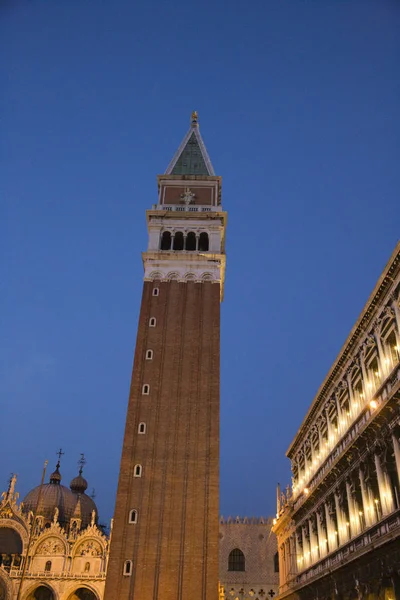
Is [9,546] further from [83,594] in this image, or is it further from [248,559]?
[248,559]

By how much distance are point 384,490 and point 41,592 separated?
4984cm

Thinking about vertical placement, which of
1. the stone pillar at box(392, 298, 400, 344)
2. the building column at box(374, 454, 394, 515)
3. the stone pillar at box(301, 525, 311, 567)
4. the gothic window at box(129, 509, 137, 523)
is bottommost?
the building column at box(374, 454, 394, 515)

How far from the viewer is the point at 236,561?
2422 inches

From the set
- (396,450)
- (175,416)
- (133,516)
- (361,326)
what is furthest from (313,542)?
(396,450)

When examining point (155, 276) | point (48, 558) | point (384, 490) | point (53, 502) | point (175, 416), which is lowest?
point (384, 490)

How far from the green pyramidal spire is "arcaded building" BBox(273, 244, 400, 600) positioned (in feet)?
109

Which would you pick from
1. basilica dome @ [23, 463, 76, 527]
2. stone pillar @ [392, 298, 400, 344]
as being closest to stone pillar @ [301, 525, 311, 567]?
stone pillar @ [392, 298, 400, 344]

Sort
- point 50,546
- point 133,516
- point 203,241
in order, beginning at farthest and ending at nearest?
point 50,546 → point 203,241 → point 133,516

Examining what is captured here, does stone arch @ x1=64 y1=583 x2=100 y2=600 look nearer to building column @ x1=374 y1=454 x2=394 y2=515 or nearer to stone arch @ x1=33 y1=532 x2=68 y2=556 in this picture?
stone arch @ x1=33 y1=532 x2=68 y2=556

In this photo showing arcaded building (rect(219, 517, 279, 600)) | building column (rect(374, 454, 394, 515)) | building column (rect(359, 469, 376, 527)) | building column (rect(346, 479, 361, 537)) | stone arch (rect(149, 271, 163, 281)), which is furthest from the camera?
arcaded building (rect(219, 517, 279, 600))

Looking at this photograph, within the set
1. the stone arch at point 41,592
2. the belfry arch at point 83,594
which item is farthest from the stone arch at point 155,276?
the belfry arch at point 83,594

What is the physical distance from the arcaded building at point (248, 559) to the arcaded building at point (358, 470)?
22.3 meters

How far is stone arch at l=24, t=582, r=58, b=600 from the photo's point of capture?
57.8 metres

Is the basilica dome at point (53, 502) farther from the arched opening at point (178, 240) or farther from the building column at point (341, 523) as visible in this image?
the building column at point (341, 523)
